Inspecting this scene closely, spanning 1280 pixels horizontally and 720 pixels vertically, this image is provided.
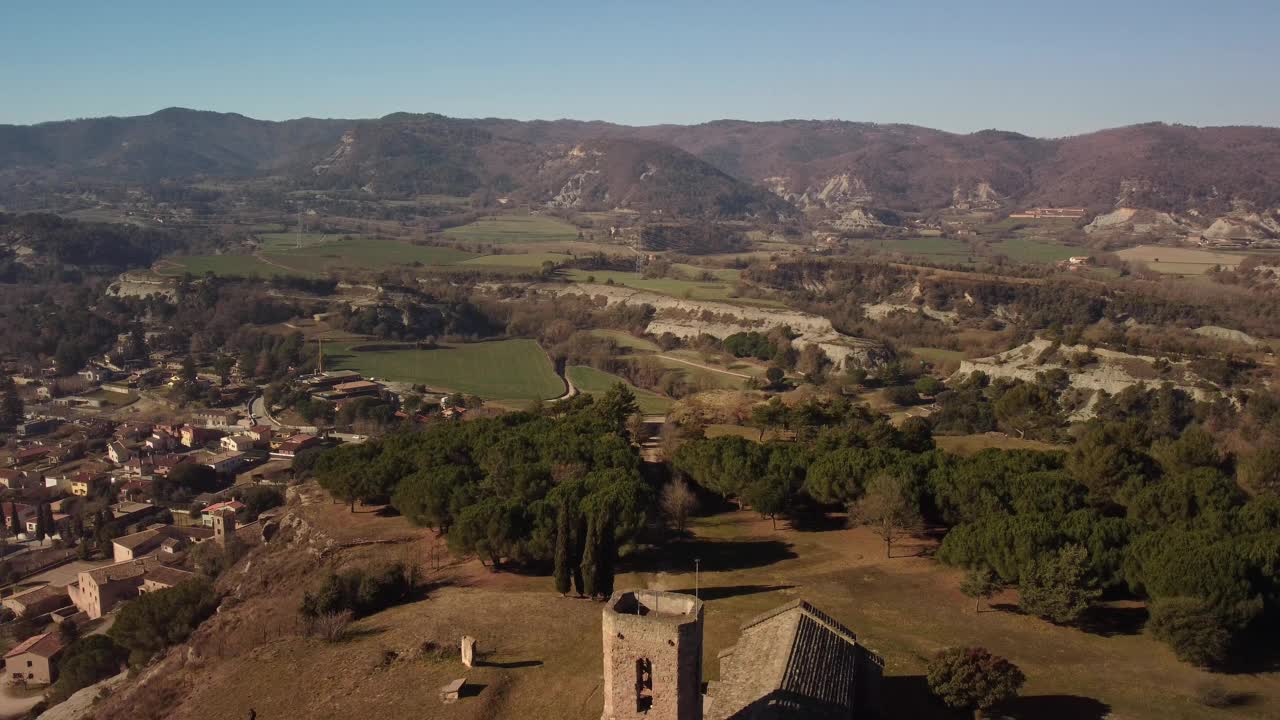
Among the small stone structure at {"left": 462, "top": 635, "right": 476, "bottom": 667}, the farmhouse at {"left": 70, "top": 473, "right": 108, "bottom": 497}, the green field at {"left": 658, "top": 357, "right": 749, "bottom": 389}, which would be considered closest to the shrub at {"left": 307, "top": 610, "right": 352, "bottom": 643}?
the small stone structure at {"left": 462, "top": 635, "right": 476, "bottom": 667}

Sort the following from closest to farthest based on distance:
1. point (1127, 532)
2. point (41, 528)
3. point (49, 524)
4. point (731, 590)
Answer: point (1127, 532) < point (731, 590) < point (41, 528) < point (49, 524)

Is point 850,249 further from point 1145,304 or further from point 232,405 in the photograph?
point 232,405

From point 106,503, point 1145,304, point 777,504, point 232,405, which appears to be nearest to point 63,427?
point 232,405

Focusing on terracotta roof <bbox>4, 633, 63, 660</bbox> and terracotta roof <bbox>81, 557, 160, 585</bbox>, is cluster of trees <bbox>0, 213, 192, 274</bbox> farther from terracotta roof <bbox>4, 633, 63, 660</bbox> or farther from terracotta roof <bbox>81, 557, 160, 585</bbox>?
terracotta roof <bbox>4, 633, 63, 660</bbox>

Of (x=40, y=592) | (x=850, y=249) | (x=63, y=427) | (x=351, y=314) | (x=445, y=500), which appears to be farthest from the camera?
(x=850, y=249)

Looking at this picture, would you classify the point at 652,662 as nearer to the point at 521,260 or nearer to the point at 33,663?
the point at 33,663

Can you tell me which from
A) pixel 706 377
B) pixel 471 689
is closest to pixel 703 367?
pixel 706 377
